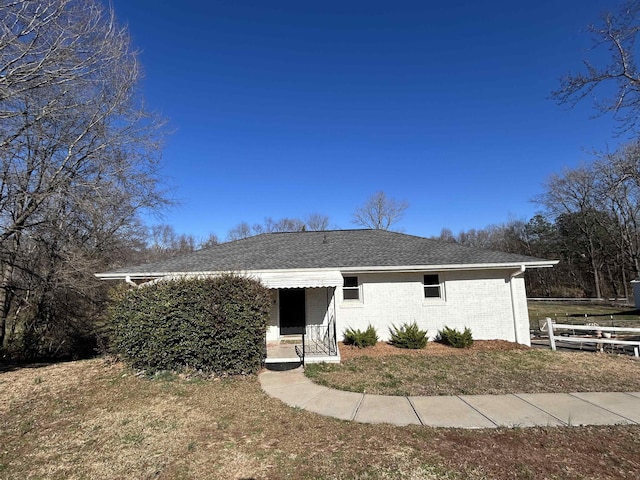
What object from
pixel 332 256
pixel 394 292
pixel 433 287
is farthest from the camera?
pixel 332 256

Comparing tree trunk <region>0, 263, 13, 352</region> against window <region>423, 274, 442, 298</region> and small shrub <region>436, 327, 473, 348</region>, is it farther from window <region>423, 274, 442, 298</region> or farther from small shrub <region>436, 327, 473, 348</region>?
small shrub <region>436, 327, 473, 348</region>

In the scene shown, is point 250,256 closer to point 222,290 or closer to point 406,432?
point 222,290

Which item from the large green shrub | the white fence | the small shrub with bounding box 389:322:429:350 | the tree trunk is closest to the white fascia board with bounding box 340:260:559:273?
the small shrub with bounding box 389:322:429:350

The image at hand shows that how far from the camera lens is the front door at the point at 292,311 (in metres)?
13.2

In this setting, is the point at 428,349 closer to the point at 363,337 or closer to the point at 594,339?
the point at 363,337

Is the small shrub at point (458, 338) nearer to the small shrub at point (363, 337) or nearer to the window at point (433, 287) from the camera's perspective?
the window at point (433, 287)

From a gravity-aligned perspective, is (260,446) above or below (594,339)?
below

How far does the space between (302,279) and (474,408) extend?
22.3 feet

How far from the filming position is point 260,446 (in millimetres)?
5277

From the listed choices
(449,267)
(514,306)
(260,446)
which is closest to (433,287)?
(449,267)

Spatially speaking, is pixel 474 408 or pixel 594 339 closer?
pixel 474 408

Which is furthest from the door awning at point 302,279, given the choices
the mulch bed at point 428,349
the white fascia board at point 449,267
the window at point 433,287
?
the window at point 433,287

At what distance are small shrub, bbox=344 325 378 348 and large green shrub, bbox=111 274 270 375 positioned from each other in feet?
13.9

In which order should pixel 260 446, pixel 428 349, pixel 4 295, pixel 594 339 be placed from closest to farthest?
pixel 260 446
pixel 594 339
pixel 428 349
pixel 4 295
